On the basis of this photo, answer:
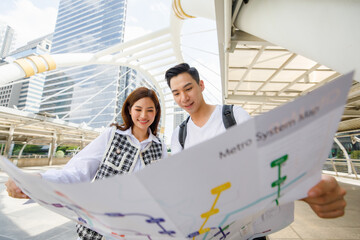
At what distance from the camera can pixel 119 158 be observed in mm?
1147

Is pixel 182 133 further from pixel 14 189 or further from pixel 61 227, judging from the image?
pixel 61 227

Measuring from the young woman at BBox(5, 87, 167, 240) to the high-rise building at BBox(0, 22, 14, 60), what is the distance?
12323 centimetres

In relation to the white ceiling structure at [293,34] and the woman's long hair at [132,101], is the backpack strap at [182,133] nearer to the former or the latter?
the woman's long hair at [132,101]

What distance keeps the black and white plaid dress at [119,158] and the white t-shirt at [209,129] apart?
20 centimetres

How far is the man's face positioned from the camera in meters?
1.13

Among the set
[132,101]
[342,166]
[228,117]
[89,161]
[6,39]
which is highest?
[6,39]

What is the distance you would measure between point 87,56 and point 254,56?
7623mm

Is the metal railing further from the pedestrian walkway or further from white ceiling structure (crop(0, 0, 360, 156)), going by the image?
the pedestrian walkway

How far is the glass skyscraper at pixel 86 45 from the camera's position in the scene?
188 feet

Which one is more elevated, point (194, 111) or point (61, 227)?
point (194, 111)

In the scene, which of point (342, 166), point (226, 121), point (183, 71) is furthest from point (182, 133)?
point (342, 166)

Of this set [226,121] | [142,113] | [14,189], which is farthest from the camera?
[142,113]

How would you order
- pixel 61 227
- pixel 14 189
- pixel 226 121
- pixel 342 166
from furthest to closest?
pixel 342 166 → pixel 61 227 → pixel 226 121 → pixel 14 189

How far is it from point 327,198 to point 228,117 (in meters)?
0.59
